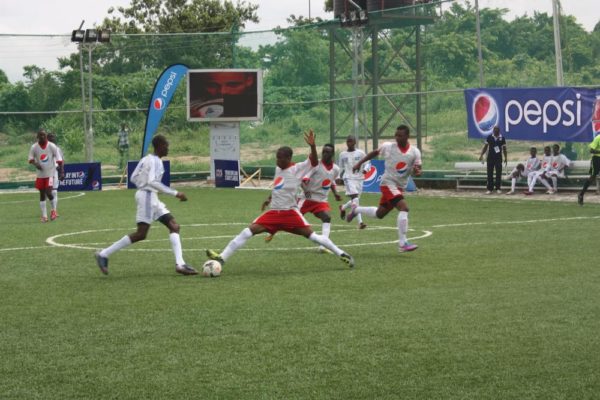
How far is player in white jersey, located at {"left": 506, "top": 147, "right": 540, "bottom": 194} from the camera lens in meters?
30.3

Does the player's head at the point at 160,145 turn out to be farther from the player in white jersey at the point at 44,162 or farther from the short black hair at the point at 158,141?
the player in white jersey at the point at 44,162

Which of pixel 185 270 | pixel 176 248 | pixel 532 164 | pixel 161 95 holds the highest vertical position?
pixel 161 95

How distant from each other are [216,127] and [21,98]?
7.59 metres

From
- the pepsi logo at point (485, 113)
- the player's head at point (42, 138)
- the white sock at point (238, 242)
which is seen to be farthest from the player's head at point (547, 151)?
the white sock at point (238, 242)

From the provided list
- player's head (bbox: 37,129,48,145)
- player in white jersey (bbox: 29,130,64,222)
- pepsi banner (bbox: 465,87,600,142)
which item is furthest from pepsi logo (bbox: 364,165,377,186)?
player's head (bbox: 37,129,48,145)

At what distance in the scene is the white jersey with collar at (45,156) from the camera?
2325cm

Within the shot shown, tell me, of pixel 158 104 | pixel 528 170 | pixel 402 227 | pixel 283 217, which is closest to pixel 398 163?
pixel 402 227

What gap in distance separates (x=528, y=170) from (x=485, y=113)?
213cm

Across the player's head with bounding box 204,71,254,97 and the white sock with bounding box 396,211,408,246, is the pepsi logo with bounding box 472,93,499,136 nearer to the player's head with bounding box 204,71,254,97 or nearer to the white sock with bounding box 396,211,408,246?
the player's head with bounding box 204,71,254,97

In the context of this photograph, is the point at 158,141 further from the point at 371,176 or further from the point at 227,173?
the point at 227,173

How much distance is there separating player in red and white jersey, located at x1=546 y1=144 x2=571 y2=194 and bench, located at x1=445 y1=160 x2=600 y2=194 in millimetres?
212

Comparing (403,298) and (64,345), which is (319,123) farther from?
(64,345)

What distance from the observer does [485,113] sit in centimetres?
3134

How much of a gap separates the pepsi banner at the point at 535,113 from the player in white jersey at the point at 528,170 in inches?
22.6
